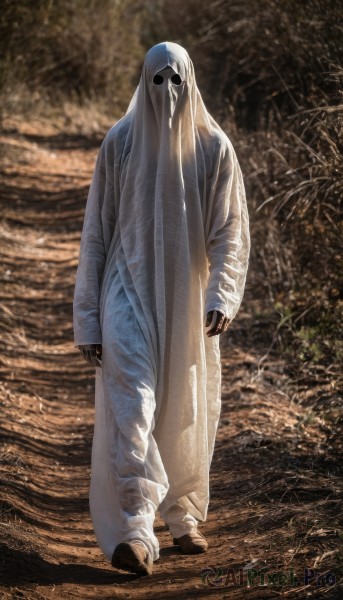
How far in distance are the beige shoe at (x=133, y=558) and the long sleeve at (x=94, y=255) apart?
84cm

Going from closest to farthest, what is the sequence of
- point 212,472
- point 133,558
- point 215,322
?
point 133,558, point 215,322, point 212,472

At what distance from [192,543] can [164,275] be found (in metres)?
1.07

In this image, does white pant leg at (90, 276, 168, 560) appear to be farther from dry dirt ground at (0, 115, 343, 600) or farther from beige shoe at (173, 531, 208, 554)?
beige shoe at (173, 531, 208, 554)

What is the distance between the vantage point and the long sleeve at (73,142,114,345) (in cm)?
411

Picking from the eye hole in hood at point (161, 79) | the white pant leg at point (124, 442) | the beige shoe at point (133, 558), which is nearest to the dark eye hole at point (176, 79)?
the eye hole in hood at point (161, 79)

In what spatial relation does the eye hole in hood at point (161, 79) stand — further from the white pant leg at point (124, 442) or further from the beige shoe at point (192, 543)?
the beige shoe at point (192, 543)

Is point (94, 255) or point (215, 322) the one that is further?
point (94, 255)

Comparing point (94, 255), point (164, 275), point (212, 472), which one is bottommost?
point (212, 472)

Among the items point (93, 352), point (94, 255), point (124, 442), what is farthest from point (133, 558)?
point (94, 255)

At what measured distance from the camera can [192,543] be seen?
4.21 m

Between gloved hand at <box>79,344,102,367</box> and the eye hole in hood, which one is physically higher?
the eye hole in hood

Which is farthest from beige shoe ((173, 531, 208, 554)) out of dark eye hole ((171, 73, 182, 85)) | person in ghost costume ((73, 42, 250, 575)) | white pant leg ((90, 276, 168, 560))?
dark eye hole ((171, 73, 182, 85))

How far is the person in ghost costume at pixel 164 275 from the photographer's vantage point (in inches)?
159

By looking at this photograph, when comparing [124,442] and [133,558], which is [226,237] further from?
[133,558]
